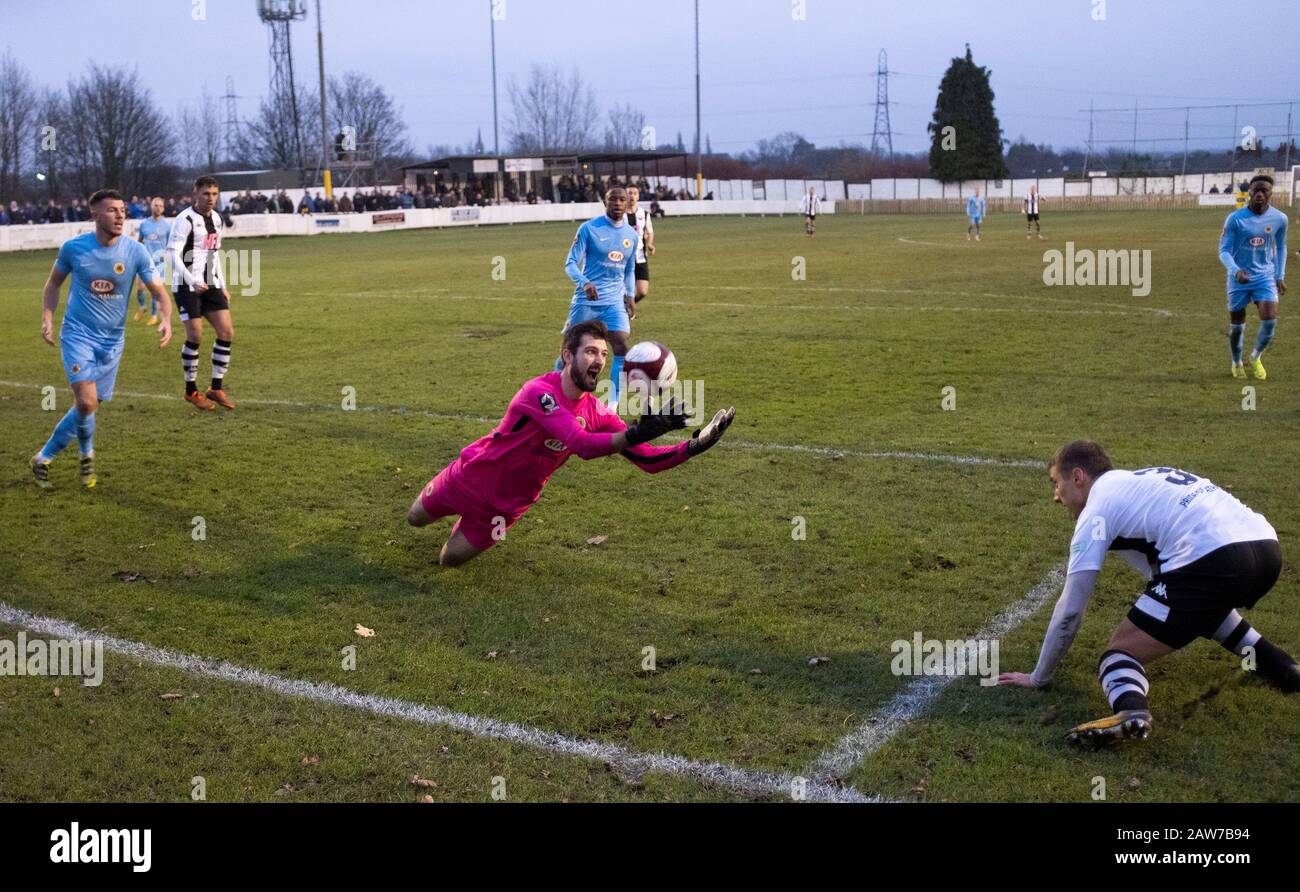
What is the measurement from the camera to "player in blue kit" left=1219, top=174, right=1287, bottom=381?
527 inches

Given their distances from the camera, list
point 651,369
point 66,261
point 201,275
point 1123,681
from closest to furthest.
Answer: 1. point 1123,681
2. point 651,369
3. point 66,261
4. point 201,275

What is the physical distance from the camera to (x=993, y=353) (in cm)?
1547

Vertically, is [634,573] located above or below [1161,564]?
below

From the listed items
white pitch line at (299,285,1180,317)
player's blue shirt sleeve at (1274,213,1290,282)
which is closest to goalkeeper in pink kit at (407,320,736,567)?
player's blue shirt sleeve at (1274,213,1290,282)

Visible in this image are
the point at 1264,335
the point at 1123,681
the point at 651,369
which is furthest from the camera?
the point at 1264,335

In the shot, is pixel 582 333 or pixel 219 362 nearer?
pixel 582 333

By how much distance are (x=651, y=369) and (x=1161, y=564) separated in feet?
9.57

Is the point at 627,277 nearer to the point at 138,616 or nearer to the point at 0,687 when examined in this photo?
the point at 138,616

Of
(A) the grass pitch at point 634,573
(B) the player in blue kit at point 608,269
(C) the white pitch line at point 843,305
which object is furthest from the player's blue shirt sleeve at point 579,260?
(C) the white pitch line at point 843,305

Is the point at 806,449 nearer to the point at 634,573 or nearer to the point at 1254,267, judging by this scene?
the point at 634,573

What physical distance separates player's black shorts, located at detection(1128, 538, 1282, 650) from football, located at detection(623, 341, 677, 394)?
286 cm

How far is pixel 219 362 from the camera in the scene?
12.9m

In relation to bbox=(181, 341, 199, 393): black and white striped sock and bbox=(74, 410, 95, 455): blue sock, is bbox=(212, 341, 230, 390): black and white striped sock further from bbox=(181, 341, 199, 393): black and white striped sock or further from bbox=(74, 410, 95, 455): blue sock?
bbox=(74, 410, 95, 455): blue sock

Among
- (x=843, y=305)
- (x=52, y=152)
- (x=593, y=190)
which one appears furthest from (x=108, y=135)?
(x=843, y=305)
